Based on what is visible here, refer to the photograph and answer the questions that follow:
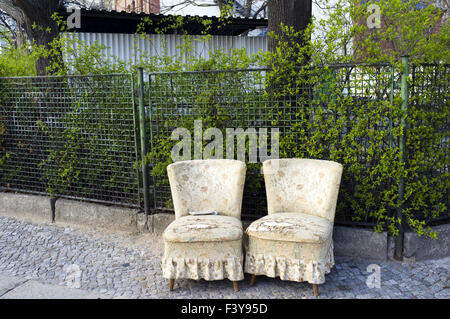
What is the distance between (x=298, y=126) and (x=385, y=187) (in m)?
1.16

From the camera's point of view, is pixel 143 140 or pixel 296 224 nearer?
pixel 296 224

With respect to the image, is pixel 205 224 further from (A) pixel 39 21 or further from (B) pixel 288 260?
(A) pixel 39 21

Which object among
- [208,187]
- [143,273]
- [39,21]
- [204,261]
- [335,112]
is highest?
[39,21]

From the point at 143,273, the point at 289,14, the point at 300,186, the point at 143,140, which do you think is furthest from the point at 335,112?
the point at 143,273

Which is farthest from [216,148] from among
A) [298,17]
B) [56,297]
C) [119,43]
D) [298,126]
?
[119,43]

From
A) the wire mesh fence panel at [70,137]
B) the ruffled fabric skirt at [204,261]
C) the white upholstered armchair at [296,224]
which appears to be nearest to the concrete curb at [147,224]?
the wire mesh fence panel at [70,137]

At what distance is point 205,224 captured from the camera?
3.89 m

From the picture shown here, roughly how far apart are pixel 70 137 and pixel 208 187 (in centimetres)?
262

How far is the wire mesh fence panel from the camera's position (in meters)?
5.52

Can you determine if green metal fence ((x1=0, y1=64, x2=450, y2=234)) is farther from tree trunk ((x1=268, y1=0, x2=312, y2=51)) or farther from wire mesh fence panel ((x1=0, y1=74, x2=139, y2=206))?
tree trunk ((x1=268, y1=0, x2=312, y2=51))

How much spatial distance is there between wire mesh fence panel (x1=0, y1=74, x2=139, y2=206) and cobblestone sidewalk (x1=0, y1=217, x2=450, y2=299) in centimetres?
84

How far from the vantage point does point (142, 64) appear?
18.1ft
